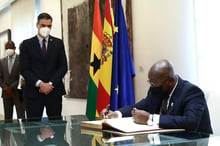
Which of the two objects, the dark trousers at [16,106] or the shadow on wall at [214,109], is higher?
the shadow on wall at [214,109]

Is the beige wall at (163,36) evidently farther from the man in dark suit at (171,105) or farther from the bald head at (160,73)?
the bald head at (160,73)

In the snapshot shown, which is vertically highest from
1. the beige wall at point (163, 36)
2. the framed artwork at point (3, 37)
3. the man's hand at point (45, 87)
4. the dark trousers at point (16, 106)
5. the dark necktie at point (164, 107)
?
the framed artwork at point (3, 37)

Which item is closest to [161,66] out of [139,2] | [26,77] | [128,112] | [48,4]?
[128,112]

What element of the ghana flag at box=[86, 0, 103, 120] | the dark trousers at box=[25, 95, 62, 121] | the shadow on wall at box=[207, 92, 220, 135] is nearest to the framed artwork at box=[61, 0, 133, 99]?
the ghana flag at box=[86, 0, 103, 120]

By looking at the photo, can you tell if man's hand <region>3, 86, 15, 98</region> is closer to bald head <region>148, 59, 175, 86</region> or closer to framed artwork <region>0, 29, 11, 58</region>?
bald head <region>148, 59, 175, 86</region>

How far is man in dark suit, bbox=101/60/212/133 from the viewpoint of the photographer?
1.75 metres

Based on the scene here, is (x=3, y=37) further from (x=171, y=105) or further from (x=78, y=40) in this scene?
(x=171, y=105)

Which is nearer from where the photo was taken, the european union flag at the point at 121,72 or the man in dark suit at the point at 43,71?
the man in dark suit at the point at 43,71

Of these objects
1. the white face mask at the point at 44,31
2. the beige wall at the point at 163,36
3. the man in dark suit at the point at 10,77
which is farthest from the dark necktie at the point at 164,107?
the man in dark suit at the point at 10,77

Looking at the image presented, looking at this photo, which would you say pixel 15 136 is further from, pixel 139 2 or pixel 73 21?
pixel 73 21

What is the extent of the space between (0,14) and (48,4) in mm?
3895

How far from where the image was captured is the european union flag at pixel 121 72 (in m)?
3.26

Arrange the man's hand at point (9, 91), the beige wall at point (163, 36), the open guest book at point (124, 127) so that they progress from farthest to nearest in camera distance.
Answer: the man's hand at point (9, 91)
the beige wall at point (163, 36)
the open guest book at point (124, 127)

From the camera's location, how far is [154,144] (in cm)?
130
